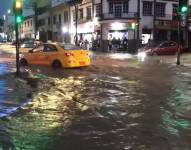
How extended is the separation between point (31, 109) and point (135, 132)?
3683mm

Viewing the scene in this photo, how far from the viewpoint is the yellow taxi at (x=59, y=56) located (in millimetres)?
25391

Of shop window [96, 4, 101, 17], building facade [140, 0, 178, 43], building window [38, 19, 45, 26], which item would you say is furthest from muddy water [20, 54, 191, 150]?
building window [38, 19, 45, 26]

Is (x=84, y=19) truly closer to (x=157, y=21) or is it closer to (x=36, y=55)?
(x=157, y=21)

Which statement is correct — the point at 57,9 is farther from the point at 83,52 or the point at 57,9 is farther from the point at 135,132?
the point at 135,132

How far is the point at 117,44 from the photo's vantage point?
60.0 metres

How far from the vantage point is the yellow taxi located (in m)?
25.4

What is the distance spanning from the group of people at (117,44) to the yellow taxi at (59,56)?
32447mm

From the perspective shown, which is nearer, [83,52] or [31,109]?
[31,109]

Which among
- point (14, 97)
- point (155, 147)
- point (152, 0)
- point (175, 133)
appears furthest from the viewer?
point (152, 0)

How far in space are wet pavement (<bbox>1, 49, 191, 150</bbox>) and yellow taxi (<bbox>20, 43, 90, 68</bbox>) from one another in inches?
262

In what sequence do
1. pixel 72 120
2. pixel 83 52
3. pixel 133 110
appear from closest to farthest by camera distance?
pixel 72 120, pixel 133 110, pixel 83 52

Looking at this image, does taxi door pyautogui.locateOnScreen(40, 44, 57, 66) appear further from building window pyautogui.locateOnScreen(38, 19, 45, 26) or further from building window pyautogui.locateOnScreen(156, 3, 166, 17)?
building window pyautogui.locateOnScreen(38, 19, 45, 26)

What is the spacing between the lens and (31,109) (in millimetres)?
12469

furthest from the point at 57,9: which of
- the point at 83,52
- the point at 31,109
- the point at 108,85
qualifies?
the point at 31,109
